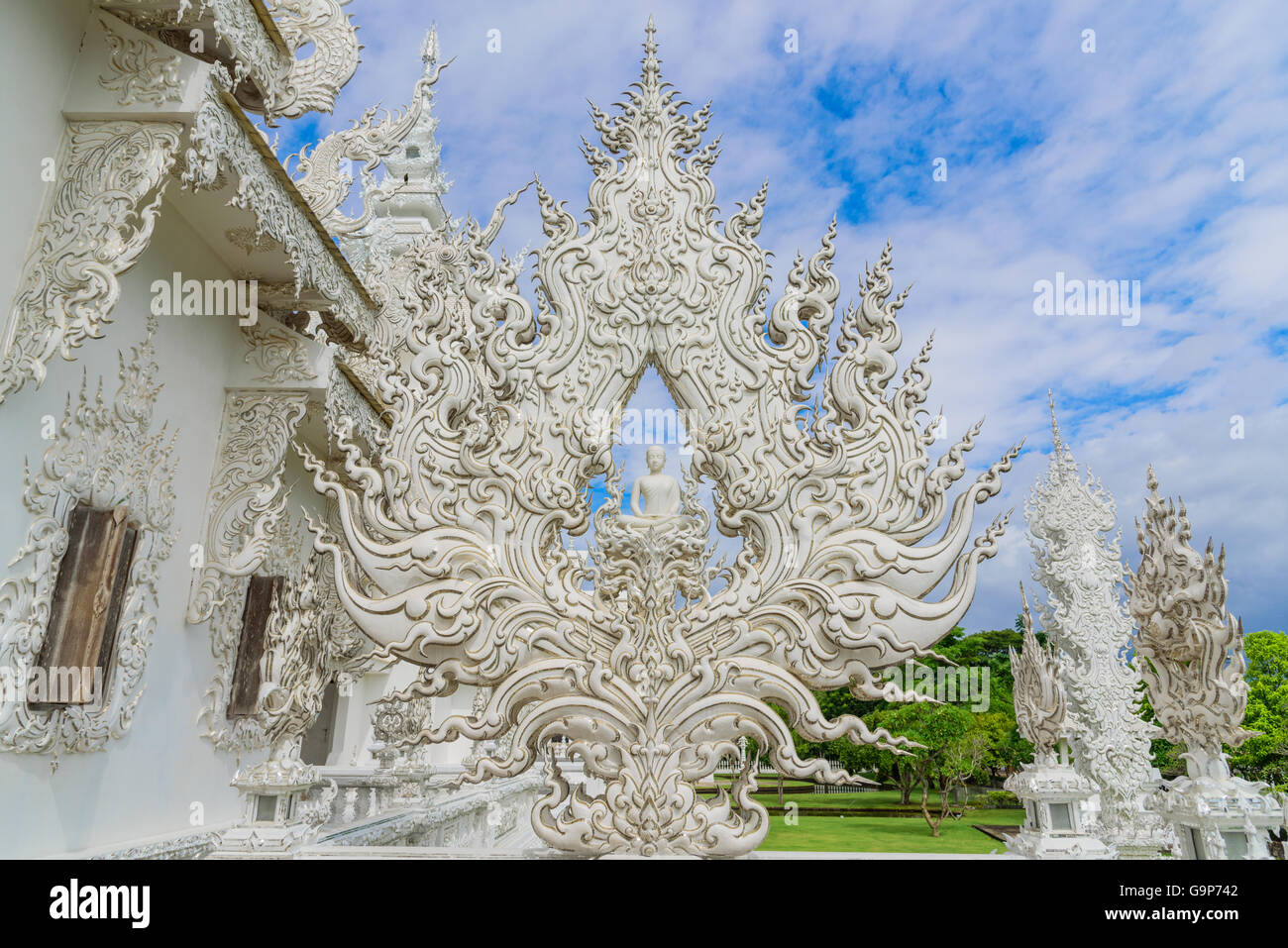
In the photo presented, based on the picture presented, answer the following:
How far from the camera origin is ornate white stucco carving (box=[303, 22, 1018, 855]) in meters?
A: 4.09

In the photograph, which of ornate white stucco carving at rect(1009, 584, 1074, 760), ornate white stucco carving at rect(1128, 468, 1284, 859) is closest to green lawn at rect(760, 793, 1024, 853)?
ornate white stucco carving at rect(1009, 584, 1074, 760)

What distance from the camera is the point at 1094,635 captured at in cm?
1390

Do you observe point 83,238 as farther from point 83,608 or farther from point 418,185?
point 418,185

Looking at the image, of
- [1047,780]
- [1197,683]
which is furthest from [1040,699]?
[1197,683]

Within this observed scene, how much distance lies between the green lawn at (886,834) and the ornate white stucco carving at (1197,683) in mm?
10022

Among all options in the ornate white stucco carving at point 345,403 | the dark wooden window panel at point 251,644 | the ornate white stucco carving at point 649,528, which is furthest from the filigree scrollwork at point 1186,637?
the dark wooden window panel at point 251,644

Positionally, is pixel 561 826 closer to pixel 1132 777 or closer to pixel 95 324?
pixel 95 324

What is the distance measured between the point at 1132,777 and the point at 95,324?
1561cm

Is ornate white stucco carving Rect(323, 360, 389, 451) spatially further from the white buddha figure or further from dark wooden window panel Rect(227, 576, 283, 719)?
the white buddha figure

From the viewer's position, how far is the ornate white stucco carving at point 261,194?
4.55m

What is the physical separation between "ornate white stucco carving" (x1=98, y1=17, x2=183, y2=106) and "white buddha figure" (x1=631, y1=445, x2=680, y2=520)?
3.58m

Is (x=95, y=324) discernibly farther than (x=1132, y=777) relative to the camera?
No

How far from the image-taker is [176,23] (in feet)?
14.7

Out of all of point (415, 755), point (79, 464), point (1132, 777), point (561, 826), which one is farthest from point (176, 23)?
point (1132, 777)
